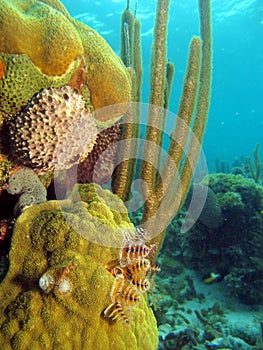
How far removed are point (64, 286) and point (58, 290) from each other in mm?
44

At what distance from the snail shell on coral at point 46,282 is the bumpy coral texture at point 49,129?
90 cm

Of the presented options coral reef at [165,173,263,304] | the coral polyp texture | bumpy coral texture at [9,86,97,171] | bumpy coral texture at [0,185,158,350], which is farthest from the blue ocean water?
bumpy coral texture at [0,185,158,350]

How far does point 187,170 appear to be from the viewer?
3.41m

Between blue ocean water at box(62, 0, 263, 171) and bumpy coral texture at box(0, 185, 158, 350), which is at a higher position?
blue ocean water at box(62, 0, 263, 171)

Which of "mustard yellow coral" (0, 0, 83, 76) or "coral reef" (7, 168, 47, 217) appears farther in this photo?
"coral reef" (7, 168, 47, 217)

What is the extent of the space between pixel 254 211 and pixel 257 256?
42.6 inches

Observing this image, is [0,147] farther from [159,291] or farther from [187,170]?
[159,291]

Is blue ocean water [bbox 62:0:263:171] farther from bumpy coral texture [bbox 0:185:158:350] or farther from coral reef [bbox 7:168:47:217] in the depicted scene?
bumpy coral texture [bbox 0:185:158:350]

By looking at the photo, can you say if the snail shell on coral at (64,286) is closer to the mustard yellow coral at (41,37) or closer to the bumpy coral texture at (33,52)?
the bumpy coral texture at (33,52)

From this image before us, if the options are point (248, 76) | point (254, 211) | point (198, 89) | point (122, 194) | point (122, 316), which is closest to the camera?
point (122, 316)

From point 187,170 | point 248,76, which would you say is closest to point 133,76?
point 187,170

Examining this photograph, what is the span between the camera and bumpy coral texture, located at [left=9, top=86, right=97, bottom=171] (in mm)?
2045

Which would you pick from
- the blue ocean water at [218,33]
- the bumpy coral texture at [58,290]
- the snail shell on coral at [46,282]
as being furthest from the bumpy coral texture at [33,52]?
the blue ocean water at [218,33]

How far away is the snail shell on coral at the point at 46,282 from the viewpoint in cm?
165
